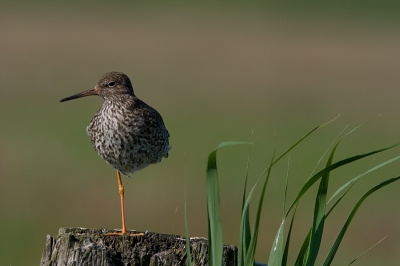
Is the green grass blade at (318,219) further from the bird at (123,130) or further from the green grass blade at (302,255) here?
the bird at (123,130)

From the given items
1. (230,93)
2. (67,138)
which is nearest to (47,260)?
(67,138)

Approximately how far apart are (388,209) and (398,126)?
298 inches

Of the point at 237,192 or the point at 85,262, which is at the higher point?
the point at 85,262

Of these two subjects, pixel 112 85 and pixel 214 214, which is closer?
pixel 214 214

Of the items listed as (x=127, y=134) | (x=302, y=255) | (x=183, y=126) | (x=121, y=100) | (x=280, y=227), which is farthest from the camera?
(x=183, y=126)

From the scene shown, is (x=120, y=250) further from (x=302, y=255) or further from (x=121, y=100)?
(x=121, y=100)

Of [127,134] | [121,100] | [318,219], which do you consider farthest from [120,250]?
[121,100]

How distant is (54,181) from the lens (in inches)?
579

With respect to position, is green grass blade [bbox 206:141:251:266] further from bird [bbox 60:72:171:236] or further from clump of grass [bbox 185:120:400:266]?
bird [bbox 60:72:171:236]

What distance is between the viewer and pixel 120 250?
4496mm

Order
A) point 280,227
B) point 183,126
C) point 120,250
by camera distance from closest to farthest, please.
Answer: point 280,227
point 120,250
point 183,126

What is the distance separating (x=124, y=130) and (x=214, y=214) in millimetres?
2730

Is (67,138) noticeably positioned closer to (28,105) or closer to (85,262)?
(28,105)

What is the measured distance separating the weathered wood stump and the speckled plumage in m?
1.79
